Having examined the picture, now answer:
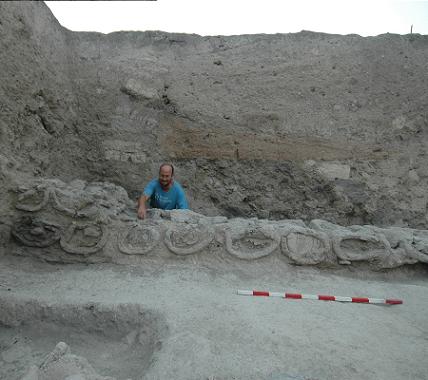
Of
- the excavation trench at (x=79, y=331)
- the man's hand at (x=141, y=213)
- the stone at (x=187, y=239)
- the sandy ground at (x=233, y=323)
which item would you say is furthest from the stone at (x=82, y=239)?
the excavation trench at (x=79, y=331)

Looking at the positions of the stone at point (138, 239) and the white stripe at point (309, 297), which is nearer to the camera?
the white stripe at point (309, 297)

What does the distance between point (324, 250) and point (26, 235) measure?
2.16 metres

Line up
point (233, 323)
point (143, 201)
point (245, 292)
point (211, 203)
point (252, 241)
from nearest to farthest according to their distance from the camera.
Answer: point (233, 323) < point (245, 292) < point (252, 241) < point (143, 201) < point (211, 203)

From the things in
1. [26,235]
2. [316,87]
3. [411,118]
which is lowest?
[26,235]

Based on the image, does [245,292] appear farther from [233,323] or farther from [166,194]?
[166,194]

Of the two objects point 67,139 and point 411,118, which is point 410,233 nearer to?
point 411,118

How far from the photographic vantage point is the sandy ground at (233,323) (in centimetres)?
177

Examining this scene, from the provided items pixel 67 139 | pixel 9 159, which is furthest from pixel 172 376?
pixel 67 139

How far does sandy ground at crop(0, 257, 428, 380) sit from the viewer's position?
5.79ft

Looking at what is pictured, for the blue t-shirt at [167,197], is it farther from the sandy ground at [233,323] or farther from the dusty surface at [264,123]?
the sandy ground at [233,323]

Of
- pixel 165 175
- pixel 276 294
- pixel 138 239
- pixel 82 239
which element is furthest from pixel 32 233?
pixel 276 294

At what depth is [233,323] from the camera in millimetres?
2068

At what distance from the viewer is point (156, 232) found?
288cm

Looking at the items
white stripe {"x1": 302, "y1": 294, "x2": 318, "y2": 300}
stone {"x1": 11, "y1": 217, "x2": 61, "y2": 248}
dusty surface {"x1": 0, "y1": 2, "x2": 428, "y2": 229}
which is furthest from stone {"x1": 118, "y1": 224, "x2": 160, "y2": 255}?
dusty surface {"x1": 0, "y1": 2, "x2": 428, "y2": 229}
